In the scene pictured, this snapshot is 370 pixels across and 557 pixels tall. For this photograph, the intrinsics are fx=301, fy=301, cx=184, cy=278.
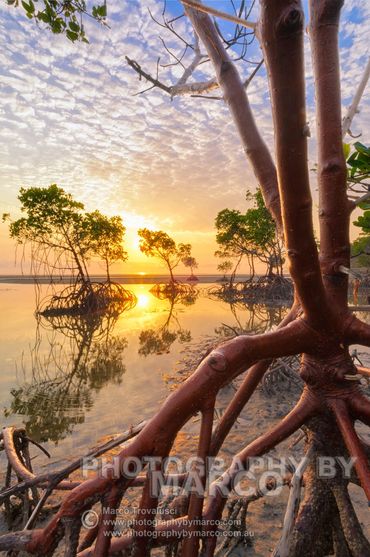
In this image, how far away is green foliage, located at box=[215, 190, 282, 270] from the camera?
23.9m

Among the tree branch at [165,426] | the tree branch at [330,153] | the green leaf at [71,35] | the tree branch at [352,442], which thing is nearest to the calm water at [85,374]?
the tree branch at [165,426]

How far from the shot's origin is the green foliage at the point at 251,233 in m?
23.9

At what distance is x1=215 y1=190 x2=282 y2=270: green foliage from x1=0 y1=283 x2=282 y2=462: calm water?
498 inches

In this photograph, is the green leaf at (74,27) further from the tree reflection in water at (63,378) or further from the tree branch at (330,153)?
the tree reflection in water at (63,378)

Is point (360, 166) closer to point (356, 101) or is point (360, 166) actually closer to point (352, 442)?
point (356, 101)

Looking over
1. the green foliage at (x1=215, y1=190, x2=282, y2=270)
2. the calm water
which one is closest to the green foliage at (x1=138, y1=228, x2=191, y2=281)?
the green foliage at (x1=215, y1=190, x2=282, y2=270)

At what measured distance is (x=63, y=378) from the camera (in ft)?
21.5

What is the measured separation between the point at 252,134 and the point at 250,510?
2.80 meters

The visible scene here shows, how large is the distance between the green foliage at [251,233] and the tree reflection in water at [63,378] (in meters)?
16.6

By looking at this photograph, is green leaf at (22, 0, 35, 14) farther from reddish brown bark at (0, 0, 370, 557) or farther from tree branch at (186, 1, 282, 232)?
reddish brown bark at (0, 0, 370, 557)

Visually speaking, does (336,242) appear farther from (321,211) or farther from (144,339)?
(144,339)

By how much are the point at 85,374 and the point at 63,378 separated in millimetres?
457

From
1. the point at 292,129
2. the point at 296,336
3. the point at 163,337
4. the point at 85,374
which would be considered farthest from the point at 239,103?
the point at 163,337

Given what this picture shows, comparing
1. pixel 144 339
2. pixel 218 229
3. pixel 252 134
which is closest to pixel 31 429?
pixel 252 134
